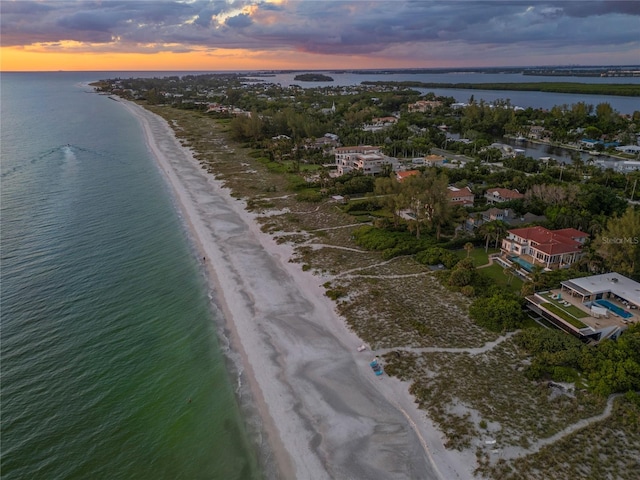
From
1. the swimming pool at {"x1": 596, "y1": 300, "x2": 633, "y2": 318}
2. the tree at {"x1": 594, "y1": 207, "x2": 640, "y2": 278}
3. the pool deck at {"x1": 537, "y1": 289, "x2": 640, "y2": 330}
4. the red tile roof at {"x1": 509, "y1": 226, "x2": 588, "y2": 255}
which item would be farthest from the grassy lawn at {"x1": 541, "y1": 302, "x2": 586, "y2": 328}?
the tree at {"x1": 594, "y1": 207, "x2": 640, "y2": 278}

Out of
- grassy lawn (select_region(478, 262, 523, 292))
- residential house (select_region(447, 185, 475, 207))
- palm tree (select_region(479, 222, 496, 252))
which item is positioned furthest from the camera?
residential house (select_region(447, 185, 475, 207))

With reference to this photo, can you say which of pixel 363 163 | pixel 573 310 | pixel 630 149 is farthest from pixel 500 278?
pixel 630 149

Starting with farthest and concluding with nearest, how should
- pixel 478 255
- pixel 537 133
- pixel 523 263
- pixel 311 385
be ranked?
1. pixel 537 133
2. pixel 478 255
3. pixel 523 263
4. pixel 311 385

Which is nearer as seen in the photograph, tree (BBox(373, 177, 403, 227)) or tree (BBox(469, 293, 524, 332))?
tree (BBox(469, 293, 524, 332))

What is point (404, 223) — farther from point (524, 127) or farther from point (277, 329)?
point (524, 127)

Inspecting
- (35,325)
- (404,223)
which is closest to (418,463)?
(35,325)

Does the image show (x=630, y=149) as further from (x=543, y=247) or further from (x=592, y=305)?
(x=592, y=305)

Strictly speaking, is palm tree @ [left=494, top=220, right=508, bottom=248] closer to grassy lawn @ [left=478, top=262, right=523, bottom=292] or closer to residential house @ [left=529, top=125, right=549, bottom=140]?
grassy lawn @ [left=478, top=262, right=523, bottom=292]
